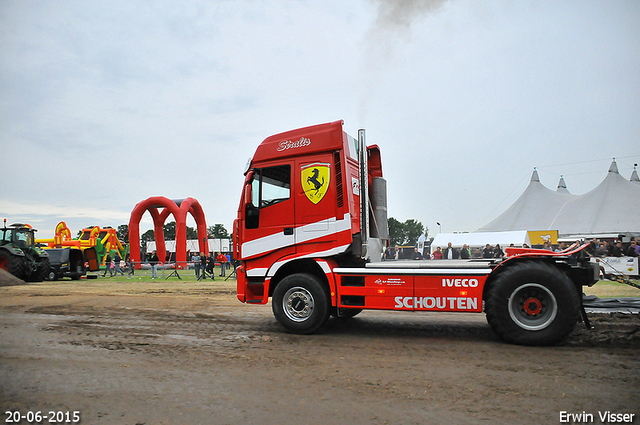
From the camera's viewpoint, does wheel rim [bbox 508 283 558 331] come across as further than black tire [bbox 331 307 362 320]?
No

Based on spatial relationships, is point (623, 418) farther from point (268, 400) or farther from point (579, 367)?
point (268, 400)

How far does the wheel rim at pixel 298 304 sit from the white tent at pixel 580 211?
27149 mm

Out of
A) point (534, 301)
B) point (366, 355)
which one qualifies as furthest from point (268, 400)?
point (534, 301)

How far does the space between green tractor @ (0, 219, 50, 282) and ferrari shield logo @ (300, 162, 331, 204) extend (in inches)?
744

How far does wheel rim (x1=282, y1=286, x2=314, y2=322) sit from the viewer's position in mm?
7227

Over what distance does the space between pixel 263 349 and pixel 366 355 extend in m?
1.44

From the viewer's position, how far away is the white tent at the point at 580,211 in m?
28.1

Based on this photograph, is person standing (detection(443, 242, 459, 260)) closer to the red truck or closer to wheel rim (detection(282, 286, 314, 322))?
the red truck

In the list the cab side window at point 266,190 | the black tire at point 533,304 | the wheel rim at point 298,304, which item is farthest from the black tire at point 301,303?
the black tire at point 533,304

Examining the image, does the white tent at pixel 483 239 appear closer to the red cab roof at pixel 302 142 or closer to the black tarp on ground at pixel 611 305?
the black tarp on ground at pixel 611 305

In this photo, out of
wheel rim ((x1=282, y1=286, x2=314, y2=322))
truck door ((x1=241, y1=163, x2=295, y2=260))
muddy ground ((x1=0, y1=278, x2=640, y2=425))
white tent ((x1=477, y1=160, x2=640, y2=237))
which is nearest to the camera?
muddy ground ((x1=0, y1=278, x2=640, y2=425))

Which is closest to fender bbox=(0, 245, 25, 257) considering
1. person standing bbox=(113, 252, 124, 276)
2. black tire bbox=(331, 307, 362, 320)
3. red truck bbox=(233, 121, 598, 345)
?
person standing bbox=(113, 252, 124, 276)

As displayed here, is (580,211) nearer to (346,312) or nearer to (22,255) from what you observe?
(346,312)

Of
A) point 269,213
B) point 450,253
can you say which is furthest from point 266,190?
point 450,253
